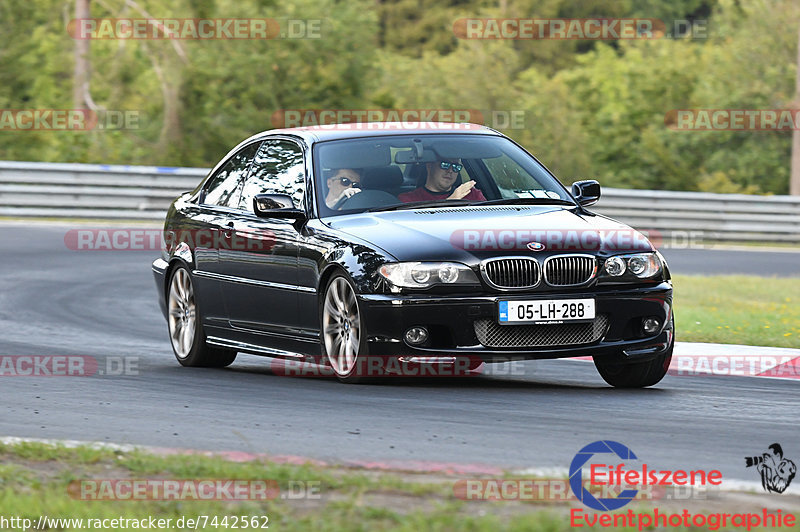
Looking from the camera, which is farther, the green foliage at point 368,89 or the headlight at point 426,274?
the green foliage at point 368,89

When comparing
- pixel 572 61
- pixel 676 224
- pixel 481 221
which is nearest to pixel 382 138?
pixel 481 221

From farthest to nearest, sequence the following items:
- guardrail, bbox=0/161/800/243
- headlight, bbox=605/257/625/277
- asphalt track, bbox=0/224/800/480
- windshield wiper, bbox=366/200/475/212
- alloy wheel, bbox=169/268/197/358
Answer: guardrail, bbox=0/161/800/243 → alloy wheel, bbox=169/268/197/358 → windshield wiper, bbox=366/200/475/212 → headlight, bbox=605/257/625/277 → asphalt track, bbox=0/224/800/480

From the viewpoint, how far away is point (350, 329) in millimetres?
8633

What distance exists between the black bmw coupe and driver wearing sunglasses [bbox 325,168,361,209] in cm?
1

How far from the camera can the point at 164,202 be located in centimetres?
2448

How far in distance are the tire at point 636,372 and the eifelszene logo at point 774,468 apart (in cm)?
242

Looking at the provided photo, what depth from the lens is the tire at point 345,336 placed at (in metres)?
8.52

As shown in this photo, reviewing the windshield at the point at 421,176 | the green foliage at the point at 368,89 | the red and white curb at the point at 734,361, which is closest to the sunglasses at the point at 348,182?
the windshield at the point at 421,176

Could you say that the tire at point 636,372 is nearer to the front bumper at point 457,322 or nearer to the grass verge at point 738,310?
the front bumper at point 457,322

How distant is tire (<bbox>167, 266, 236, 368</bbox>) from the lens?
34.6 feet

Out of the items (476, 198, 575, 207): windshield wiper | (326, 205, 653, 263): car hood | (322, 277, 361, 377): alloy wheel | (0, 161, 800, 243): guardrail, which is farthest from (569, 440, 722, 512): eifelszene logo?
(0, 161, 800, 243): guardrail

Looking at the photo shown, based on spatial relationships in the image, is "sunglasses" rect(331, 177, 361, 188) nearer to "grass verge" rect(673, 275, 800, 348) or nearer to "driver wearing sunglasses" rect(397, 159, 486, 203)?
"driver wearing sunglasses" rect(397, 159, 486, 203)

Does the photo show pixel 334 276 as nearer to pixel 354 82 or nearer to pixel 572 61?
pixel 354 82

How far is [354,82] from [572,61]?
34476mm
